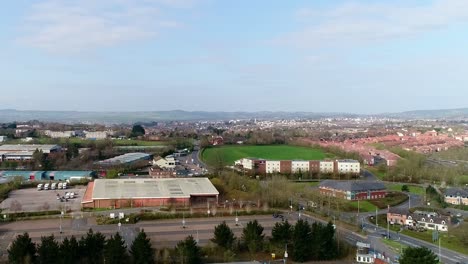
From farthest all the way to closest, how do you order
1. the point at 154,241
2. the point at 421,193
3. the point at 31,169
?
the point at 31,169, the point at 421,193, the point at 154,241

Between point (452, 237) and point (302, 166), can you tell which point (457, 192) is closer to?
point (452, 237)

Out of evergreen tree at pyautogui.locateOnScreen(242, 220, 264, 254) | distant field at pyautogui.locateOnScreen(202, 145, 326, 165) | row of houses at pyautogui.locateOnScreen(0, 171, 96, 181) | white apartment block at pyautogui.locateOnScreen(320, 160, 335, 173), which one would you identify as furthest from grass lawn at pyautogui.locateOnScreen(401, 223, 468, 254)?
row of houses at pyautogui.locateOnScreen(0, 171, 96, 181)

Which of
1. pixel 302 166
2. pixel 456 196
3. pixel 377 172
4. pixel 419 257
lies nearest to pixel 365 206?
pixel 456 196

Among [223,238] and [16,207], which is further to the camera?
[16,207]

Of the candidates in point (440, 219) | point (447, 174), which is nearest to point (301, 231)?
point (440, 219)

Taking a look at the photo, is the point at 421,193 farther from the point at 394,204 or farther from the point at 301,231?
the point at 301,231
